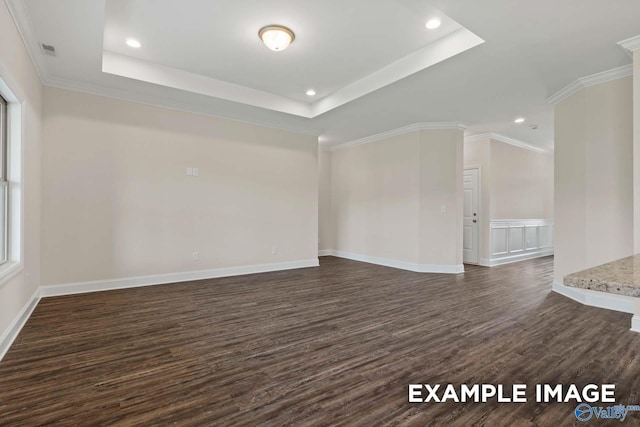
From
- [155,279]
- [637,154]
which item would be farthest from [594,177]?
[155,279]

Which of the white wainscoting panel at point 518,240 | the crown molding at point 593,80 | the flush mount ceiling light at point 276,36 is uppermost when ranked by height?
the flush mount ceiling light at point 276,36

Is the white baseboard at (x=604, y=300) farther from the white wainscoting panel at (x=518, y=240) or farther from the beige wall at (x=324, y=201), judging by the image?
the beige wall at (x=324, y=201)

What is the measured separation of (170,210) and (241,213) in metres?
1.14

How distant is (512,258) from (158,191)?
282 inches

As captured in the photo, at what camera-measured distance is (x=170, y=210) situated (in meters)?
4.71

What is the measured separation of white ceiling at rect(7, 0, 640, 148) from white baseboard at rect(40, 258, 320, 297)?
257cm

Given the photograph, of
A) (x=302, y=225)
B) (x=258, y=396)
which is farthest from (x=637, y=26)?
(x=302, y=225)

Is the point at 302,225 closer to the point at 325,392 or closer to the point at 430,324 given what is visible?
the point at 430,324

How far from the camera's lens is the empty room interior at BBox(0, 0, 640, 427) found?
1916 millimetres

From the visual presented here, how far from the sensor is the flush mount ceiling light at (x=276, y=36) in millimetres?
3012

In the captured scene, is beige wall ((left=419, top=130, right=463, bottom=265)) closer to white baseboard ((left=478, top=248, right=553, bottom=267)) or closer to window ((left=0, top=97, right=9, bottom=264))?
Result: white baseboard ((left=478, top=248, right=553, bottom=267))

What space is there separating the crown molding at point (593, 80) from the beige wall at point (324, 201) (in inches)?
188

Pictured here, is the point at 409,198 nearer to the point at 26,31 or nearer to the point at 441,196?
the point at 441,196

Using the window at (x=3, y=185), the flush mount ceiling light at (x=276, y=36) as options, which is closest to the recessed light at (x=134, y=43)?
Answer: the window at (x=3, y=185)
